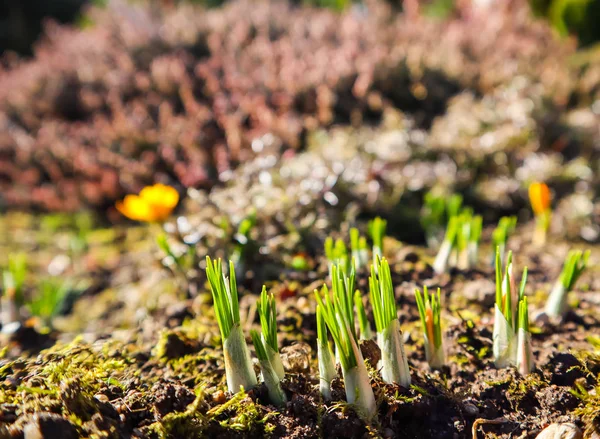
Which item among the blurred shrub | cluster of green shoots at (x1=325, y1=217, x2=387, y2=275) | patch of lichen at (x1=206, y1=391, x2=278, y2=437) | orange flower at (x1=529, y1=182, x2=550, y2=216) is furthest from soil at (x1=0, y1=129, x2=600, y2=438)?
the blurred shrub

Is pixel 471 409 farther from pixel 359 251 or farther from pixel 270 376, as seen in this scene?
pixel 359 251

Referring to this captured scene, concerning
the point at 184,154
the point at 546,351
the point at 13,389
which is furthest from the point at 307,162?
the point at 13,389

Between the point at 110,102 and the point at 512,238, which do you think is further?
the point at 110,102

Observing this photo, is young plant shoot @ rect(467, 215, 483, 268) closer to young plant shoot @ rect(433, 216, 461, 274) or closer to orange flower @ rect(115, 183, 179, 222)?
young plant shoot @ rect(433, 216, 461, 274)

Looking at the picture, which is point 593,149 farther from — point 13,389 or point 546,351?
point 13,389

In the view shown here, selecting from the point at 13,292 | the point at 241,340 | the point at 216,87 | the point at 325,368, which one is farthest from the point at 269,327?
the point at 216,87

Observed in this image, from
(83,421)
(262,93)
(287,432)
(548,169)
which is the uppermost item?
(262,93)

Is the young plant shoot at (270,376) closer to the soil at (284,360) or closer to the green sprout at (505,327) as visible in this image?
the soil at (284,360)
